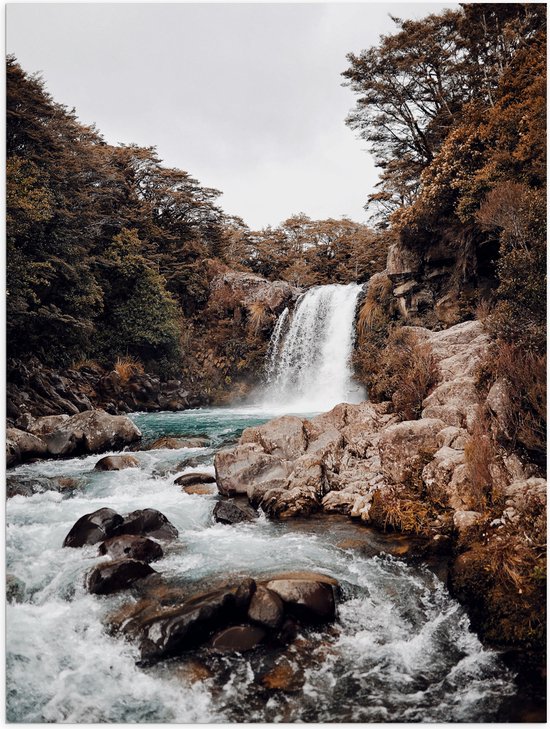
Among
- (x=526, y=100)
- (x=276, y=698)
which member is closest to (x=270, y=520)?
(x=276, y=698)

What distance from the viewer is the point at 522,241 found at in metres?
6.59

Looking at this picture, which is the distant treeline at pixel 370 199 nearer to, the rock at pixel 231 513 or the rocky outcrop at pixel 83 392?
the rocky outcrop at pixel 83 392

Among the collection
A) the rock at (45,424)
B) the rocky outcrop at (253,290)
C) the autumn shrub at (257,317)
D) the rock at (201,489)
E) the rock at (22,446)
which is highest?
the rocky outcrop at (253,290)

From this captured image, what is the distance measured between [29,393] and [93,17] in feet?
33.0

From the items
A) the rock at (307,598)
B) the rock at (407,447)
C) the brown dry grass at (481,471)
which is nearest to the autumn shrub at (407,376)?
the rock at (407,447)

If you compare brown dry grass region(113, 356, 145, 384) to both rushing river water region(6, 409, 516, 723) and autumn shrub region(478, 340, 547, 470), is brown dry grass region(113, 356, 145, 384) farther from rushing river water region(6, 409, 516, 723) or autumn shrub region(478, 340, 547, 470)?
autumn shrub region(478, 340, 547, 470)

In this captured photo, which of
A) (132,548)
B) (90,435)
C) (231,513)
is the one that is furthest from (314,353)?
(132,548)

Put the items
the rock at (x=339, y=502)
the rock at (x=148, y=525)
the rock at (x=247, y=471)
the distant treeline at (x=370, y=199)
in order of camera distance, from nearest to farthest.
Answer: the rock at (x=148, y=525) < the rock at (x=339, y=502) < the rock at (x=247, y=471) < the distant treeline at (x=370, y=199)

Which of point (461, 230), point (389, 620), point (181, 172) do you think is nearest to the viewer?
point (389, 620)

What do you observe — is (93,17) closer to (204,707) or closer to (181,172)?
(204,707)

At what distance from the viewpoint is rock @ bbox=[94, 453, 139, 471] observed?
8984mm

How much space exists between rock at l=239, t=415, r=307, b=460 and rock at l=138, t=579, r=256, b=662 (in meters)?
4.06

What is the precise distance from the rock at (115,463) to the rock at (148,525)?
123 inches

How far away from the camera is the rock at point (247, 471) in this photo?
7.36 meters
